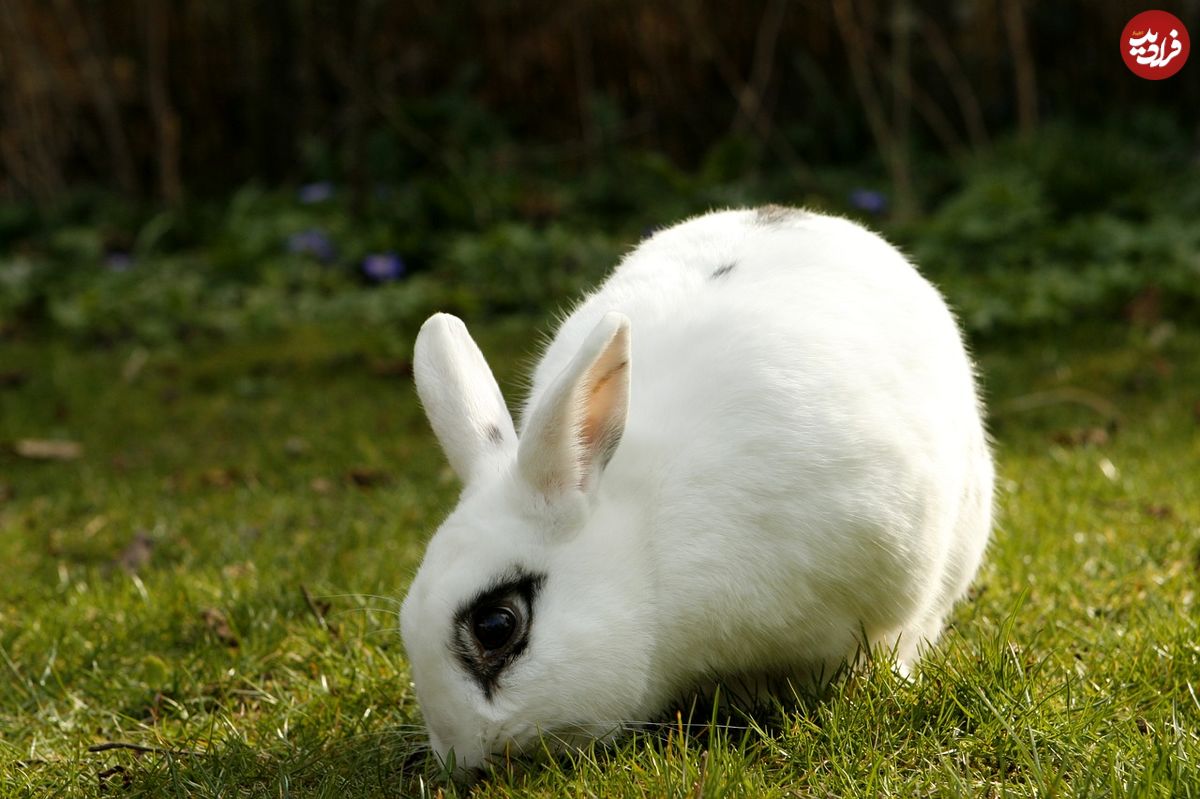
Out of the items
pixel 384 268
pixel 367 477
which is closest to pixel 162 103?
pixel 384 268

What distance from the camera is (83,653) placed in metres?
3.10

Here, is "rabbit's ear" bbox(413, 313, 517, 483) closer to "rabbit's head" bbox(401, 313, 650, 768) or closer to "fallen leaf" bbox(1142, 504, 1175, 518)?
"rabbit's head" bbox(401, 313, 650, 768)

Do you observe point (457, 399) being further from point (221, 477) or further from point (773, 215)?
point (221, 477)

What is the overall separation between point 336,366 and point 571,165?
322 cm

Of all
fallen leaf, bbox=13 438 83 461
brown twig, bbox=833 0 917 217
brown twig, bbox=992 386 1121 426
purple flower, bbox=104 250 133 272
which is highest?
brown twig, bbox=833 0 917 217

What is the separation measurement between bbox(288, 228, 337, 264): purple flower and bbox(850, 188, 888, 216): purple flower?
309cm

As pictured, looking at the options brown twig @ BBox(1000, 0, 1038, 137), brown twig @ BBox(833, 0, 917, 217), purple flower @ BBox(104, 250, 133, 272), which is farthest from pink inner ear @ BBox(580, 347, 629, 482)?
purple flower @ BBox(104, 250, 133, 272)

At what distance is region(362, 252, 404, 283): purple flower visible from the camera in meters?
7.51

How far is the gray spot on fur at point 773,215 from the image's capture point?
9.89ft

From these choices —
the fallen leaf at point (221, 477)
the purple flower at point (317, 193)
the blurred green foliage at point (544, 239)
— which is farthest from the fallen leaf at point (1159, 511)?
the purple flower at point (317, 193)

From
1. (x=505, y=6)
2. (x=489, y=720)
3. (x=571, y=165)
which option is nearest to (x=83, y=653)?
(x=489, y=720)

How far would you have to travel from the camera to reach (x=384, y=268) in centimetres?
752

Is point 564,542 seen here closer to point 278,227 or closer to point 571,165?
point 278,227

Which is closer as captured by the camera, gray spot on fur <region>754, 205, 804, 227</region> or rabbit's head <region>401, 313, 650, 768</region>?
rabbit's head <region>401, 313, 650, 768</region>
